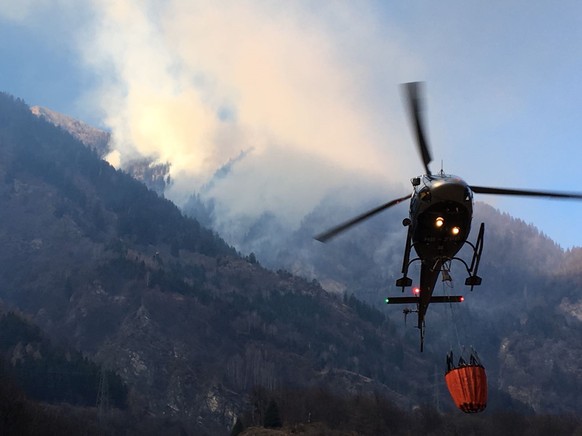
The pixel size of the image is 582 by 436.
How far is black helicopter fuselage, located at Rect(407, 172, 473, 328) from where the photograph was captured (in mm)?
20672

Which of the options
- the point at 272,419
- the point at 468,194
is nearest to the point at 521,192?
the point at 468,194

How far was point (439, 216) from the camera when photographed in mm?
21641

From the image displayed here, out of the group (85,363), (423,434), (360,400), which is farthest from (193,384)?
(423,434)

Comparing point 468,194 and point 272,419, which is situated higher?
point 272,419

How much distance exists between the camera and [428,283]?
26.8 m

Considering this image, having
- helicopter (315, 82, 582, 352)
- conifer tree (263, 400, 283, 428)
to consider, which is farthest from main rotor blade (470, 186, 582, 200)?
conifer tree (263, 400, 283, 428)

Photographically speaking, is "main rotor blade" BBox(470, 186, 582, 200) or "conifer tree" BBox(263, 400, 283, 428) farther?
"conifer tree" BBox(263, 400, 283, 428)

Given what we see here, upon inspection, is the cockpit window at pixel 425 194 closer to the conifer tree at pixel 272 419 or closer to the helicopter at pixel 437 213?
the helicopter at pixel 437 213

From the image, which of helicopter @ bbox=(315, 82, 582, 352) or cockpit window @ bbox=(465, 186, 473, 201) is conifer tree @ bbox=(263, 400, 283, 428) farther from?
cockpit window @ bbox=(465, 186, 473, 201)

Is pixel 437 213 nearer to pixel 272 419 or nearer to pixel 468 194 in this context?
pixel 468 194

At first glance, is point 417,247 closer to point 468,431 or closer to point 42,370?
point 468,431

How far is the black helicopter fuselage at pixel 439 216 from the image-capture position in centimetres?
2067

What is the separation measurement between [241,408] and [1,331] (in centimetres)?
8254

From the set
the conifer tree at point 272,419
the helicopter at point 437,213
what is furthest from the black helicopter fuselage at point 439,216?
the conifer tree at point 272,419
